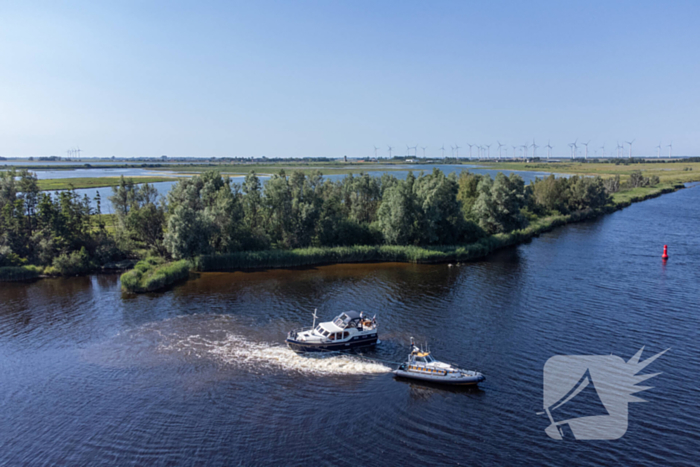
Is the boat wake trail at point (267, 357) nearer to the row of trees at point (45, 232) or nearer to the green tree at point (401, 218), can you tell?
the row of trees at point (45, 232)

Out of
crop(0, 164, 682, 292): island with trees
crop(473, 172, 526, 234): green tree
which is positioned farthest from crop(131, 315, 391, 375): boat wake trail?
crop(473, 172, 526, 234): green tree

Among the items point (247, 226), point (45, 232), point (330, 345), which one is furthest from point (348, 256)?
point (45, 232)

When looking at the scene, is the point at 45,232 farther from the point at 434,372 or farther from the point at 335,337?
the point at 434,372

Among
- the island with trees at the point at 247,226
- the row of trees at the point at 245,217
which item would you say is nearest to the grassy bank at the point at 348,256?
the island with trees at the point at 247,226

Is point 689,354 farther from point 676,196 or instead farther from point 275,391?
point 676,196

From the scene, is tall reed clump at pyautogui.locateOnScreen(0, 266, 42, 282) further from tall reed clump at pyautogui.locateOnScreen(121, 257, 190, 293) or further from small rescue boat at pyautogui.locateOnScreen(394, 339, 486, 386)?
small rescue boat at pyautogui.locateOnScreen(394, 339, 486, 386)
